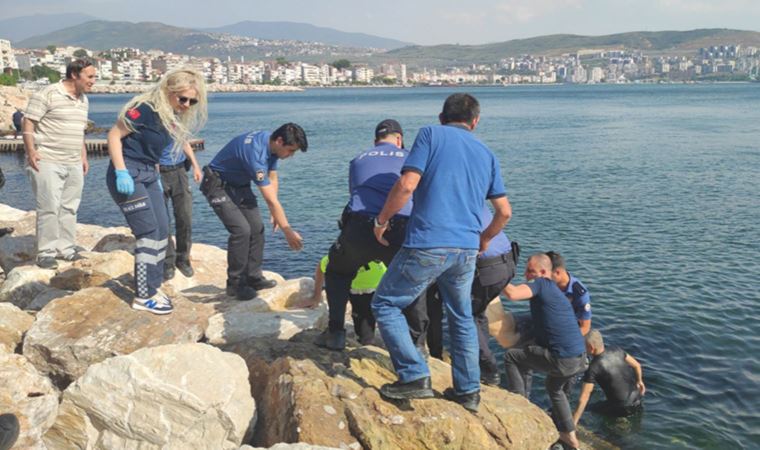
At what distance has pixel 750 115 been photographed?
7375 centimetres

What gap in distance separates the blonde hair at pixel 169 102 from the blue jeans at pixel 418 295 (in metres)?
3.02

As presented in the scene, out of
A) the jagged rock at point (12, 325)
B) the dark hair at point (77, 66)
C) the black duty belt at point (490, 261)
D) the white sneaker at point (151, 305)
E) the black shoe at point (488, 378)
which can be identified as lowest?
the black shoe at point (488, 378)

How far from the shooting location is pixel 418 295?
17.2ft

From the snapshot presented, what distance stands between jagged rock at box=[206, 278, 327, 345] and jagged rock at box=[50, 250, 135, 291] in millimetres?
1919

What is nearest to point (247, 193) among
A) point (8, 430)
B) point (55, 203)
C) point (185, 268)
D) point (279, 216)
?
point (279, 216)

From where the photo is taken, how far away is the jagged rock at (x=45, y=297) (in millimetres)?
8141

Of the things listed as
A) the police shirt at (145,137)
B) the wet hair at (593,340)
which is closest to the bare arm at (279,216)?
the police shirt at (145,137)

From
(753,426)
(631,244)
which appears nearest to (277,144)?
(753,426)

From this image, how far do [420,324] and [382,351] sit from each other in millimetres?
597

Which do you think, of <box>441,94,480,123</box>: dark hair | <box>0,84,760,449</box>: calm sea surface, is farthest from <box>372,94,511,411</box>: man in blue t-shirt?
<box>0,84,760,449</box>: calm sea surface

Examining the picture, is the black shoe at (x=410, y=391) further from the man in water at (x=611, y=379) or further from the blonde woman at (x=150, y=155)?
the man in water at (x=611, y=379)

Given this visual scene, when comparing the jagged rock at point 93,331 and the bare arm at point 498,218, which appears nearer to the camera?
the bare arm at point 498,218

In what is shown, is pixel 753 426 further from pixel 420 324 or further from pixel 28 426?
pixel 28 426

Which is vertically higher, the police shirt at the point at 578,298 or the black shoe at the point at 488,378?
the police shirt at the point at 578,298
